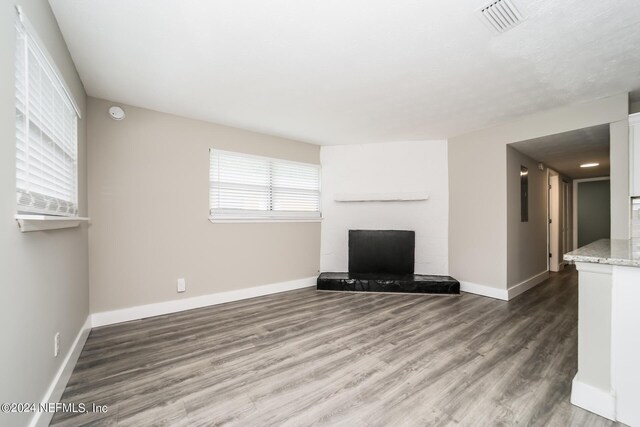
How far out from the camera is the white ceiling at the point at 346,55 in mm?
1554

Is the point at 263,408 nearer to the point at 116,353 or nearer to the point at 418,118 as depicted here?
the point at 116,353

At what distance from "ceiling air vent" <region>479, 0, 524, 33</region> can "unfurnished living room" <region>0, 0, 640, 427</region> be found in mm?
20

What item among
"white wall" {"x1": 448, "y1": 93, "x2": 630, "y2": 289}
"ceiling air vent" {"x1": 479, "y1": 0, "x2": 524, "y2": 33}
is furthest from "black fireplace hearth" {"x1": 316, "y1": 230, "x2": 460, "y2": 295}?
"ceiling air vent" {"x1": 479, "y1": 0, "x2": 524, "y2": 33}

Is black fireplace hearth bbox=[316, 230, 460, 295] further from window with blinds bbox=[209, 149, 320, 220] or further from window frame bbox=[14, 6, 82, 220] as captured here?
window frame bbox=[14, 6, 82, 220]

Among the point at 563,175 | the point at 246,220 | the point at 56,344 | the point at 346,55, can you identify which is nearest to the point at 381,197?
the point at 246,220

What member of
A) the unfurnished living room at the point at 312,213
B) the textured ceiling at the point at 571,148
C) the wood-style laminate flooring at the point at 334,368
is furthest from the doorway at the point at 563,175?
the wood-style laminate flooring at the point at 334,368

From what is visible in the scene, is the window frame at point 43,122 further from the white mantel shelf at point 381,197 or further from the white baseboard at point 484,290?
the white baseboard at point 484,290

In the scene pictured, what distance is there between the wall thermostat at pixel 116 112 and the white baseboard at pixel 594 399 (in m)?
4.50

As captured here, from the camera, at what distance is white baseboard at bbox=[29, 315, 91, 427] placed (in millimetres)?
1301

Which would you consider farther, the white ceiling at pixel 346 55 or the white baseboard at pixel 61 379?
the white ceiling at pixel 346 55

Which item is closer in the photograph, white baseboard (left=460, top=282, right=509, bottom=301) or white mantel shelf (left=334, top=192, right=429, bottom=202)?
white baseboard (left=460, top=282, right=509, bottom=301)

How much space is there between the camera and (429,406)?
4.99 ft

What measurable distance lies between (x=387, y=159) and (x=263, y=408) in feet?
12.7

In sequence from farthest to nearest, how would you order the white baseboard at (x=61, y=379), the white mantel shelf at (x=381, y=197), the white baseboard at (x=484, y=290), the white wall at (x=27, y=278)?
the white mantel shelf at (x=381, y=197) < the white baseboard at (x=484, y=290) < the white baseboard at (x=61, y=379) < the white wall at (x=27, y=278)
